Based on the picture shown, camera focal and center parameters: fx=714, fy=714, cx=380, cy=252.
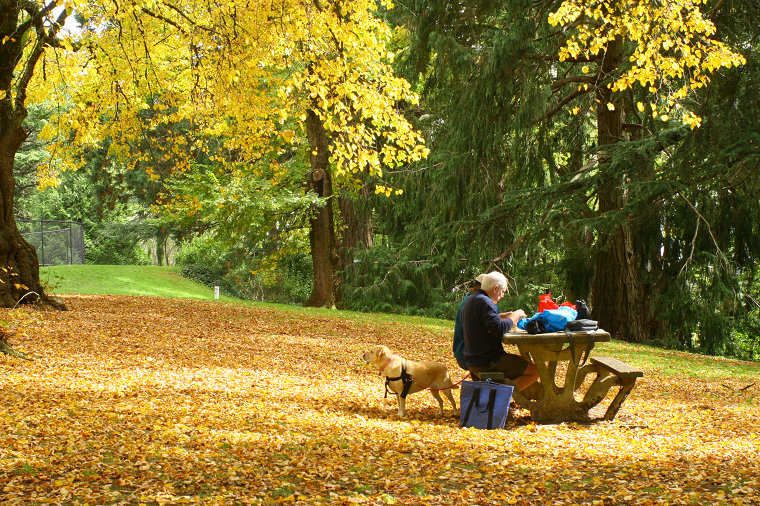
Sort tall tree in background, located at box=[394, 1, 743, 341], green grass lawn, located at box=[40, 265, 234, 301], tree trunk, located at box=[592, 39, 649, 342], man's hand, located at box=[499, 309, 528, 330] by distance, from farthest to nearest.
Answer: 1. green grass lawn, located at box=[40, 265, 234, 301]
2. tree trunk, located at box=[592, 39, 649, 342]
3. tall tree in background, located at box=[394, 1, 743, 341]
4. man's hand, located at box=[499, 309, 528, 330]

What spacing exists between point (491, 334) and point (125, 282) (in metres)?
18.8

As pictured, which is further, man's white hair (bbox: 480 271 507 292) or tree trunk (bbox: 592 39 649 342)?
tree trunk (bbox: 592 39 649 342)

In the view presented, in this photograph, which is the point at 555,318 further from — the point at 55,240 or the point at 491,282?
the point at 55,240

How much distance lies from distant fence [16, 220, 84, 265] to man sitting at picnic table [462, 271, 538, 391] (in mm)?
22463

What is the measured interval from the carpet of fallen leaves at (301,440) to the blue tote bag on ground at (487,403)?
15cm

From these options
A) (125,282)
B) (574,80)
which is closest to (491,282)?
(574,80)

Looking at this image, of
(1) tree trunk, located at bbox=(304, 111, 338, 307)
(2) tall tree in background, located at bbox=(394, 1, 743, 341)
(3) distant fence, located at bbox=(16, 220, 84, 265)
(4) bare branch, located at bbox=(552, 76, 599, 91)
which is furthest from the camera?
(3) distant fence, located at bbox=(16, 220, 84, 265)

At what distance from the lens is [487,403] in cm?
557

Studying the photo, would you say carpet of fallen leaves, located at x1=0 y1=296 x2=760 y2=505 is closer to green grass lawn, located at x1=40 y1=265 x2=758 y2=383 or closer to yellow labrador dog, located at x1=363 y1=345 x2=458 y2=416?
yellow labrador dog, located at x1=363 y1=345 x2=458 y2=416

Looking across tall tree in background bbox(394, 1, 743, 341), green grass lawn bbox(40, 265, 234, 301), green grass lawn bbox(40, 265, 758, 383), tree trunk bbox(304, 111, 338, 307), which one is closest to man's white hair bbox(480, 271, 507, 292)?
green grass lawn bbox(40, 265, 758, 383)

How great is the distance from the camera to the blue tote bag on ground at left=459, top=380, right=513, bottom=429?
5547mm

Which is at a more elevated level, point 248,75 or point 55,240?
point 248,75

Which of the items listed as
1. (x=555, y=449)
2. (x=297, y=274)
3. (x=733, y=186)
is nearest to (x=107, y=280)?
(x=297, y=274)

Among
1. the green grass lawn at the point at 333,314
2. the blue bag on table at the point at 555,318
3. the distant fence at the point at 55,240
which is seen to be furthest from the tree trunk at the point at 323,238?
the distant fence at the point at 55,240
